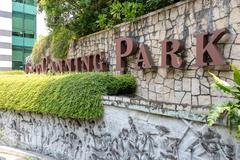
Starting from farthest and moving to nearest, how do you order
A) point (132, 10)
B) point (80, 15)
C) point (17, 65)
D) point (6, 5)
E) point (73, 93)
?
point (17, 65) < point (6, 5) < point (80, 15) < point (132, 10) < point (73, 93)

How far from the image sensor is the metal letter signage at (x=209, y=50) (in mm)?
6602

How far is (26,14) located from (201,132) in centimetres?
3286

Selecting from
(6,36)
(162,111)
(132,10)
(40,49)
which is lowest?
(162,111)

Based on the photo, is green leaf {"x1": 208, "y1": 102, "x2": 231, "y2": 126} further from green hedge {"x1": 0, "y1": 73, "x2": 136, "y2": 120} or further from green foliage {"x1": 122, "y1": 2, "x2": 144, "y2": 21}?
green foliage {"x1": 122, "y1": 2, "x2": 144, "y2": 21}

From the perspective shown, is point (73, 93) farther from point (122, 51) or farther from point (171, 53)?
point (171, 53)

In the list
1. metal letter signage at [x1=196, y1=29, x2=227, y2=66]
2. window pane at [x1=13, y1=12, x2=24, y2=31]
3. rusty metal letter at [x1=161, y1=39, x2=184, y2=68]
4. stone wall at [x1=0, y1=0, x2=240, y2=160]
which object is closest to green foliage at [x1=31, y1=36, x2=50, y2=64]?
stone wall at [x1=0, y1=0, x2=240, y2=160]

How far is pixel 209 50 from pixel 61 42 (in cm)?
768

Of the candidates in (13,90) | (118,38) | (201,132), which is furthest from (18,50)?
(201,132)

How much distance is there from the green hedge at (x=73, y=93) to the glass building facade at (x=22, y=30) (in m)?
24.7

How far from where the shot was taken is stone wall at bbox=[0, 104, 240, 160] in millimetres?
5535

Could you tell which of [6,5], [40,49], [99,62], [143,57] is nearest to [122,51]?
[143,57]

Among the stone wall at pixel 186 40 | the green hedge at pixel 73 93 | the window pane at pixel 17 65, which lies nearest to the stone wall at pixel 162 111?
the stone wall at pixel 186 40

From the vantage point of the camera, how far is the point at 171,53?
7.82 metres

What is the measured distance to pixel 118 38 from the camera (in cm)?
972
